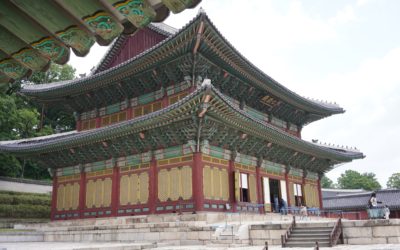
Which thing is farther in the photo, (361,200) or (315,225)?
(361,200)

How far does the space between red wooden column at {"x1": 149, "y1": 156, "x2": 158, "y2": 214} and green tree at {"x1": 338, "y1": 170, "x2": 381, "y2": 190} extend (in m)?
81.8

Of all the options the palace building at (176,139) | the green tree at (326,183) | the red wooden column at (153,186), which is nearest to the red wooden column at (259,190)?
the palace building at (176,139)

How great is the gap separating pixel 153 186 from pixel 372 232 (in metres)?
10.9

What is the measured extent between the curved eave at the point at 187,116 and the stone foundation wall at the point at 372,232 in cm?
→ 694

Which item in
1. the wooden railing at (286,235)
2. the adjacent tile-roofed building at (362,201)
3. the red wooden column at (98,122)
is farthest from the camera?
the adjacent tile-roofed building at (362,201)

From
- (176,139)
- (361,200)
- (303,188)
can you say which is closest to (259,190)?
A: (303,188)

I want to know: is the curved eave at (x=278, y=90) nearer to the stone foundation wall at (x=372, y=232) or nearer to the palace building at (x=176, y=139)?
the palace building at (x=176, y=139)

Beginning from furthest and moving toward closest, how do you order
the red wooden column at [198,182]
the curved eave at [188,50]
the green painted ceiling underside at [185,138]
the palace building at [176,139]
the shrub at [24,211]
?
1. the shrub at [24,211]
2. the palace building at [176,139]
3. the curved eave at [188,50]
4. the red wooden column at [198,182]
5. the green painted ceiling underside at [185,138]

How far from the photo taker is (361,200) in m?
39.5

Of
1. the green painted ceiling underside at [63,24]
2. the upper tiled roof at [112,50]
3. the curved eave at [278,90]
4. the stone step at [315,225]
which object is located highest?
the upper tiled roof at [112,50]

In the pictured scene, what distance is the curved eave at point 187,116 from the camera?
56.1 ft

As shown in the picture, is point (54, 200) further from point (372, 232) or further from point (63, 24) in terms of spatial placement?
point (63, 24)

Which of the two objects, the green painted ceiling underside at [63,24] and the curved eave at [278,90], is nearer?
the green painted ceiling underside at [63,24]

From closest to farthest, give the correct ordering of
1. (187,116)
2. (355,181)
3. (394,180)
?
(187,116)
(355,181)
(394,180)
